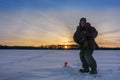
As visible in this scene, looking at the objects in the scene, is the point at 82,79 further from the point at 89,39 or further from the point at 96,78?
the point at 89,39

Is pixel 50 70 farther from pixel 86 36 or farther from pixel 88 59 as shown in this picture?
pixel 86 36

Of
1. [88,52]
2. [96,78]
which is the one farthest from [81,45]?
[96,78]

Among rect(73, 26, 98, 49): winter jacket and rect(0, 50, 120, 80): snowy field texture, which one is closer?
rect(0, 50, 120, 80): snowy field texture

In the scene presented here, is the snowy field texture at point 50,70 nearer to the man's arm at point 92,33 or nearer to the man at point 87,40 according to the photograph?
the man at point 87,40

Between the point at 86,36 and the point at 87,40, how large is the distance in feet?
0.52

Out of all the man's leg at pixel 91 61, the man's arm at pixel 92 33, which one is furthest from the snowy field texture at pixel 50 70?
the man's arm at pixel 92 33

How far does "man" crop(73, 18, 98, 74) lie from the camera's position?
8703mm

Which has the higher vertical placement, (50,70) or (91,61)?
Answer: (91,61)

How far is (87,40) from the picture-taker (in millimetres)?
8898

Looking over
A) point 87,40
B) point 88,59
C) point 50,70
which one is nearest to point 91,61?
point 88,59

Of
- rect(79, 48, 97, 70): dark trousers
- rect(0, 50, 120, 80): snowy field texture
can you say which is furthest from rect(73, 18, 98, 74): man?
rect(0, 50, 120, 80): snowy field texture

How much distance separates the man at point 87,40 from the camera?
8.70 metres

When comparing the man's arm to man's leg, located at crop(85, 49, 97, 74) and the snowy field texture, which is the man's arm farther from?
the snowy field texture

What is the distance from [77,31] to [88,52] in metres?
0.74
